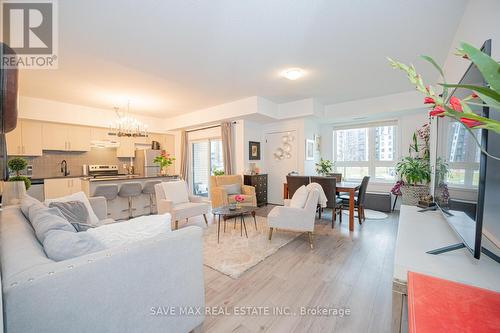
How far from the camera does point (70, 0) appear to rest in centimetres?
179

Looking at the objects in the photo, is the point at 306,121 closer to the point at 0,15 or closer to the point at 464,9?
the point at 464,9

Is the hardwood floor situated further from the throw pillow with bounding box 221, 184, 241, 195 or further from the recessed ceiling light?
the recessed ceiling light

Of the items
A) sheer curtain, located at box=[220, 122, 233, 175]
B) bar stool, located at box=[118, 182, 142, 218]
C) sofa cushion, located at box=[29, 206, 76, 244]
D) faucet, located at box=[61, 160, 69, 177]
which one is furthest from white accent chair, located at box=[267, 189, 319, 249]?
faucet, located at box=[61, 160, 69, 177]

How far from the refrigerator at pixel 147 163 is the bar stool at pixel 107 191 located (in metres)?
1.54

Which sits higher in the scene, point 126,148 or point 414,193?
point 126,148

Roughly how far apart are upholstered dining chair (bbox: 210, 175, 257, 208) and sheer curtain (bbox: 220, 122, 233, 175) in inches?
20.4

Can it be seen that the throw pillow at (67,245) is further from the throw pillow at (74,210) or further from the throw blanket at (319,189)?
the throw blanket at (319,189)

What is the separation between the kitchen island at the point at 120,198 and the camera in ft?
12.5

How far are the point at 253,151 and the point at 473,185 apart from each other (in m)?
4.59

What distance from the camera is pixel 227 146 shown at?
5.37m

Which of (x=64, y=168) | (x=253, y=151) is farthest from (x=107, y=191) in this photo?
(x=253, y=151)

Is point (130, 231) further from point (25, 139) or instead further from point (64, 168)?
point (64, 168)

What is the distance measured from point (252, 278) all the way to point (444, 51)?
3688 millimetres

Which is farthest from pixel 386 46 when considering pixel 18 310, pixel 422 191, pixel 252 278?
pixel 18 310
